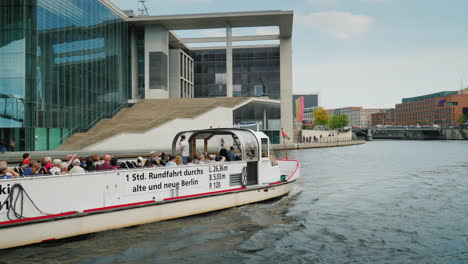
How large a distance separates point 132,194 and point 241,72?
2546 inches

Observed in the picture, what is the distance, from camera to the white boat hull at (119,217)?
930 centimetres

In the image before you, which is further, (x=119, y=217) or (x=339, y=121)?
(x=339, y=121)

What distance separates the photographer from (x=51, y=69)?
39094mm

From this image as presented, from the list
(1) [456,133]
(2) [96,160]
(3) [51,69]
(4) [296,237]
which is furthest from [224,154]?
(1) [456,133]

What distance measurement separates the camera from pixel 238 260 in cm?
914

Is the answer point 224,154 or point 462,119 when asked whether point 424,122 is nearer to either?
point 462,119

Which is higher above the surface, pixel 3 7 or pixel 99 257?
pixel 3 7

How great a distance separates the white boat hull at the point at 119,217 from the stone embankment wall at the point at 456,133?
134 meters

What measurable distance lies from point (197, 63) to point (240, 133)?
64.4 m

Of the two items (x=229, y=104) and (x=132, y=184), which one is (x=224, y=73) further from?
(x=132, y=184)

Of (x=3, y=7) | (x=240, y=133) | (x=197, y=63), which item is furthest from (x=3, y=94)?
(x=197, y=63)

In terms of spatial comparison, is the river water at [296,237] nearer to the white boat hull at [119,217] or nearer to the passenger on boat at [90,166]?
the white boat hull at [119,217]

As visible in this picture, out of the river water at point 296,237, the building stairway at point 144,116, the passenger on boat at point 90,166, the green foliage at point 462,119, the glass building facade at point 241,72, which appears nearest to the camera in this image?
Answer: the river water at point 296,237

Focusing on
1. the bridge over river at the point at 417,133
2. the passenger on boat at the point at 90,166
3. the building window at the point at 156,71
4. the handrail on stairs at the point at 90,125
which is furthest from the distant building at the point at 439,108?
the passenger on boat at the point at 90,166
